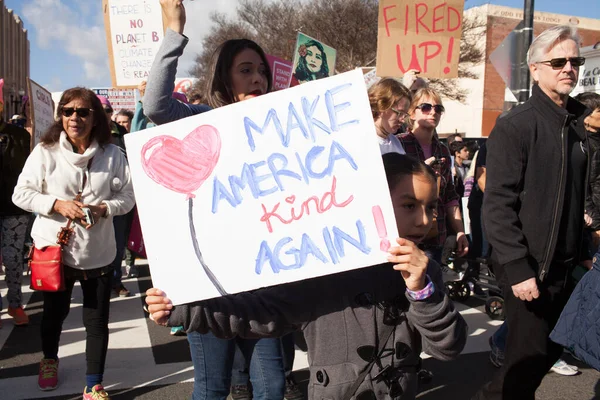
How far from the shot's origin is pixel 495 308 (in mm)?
5289

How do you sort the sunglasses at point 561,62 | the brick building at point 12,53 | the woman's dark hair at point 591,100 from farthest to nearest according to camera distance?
the brick building at point 12,53
the woman's dark hair at point 591,100
the sunglasses at point 561,62

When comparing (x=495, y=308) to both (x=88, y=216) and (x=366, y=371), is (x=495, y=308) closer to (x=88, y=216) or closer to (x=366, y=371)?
(x=88, y=216)

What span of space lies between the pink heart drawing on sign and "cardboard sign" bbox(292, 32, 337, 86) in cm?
608

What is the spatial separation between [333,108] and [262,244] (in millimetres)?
439

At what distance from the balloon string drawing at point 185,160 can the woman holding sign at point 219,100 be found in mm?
459

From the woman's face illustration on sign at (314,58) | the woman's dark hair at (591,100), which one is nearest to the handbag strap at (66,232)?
the woman's dark hair at (591,100)

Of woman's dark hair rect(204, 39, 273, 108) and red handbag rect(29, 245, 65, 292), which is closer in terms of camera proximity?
woman's dark hair rect(204, 39, 273, 108)

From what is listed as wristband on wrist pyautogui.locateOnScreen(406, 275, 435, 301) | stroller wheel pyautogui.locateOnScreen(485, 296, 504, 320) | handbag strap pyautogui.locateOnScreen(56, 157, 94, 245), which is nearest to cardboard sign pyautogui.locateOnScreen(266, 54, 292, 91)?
stroller wheel pyautogui.locateOnScreen(485, 296, 504, 320)

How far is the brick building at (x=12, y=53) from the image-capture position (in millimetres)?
25112

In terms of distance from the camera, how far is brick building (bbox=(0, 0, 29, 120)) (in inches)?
989

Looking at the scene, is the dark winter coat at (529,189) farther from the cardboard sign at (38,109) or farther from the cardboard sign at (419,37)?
the cardboard sign at (38,109)

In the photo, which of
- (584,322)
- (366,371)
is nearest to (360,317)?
(366,371)

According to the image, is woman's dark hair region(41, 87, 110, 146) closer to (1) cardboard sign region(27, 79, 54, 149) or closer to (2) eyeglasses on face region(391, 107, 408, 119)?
(2) eyeglasses on face region(391, 107, 408, 119)

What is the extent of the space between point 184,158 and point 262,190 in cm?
25
